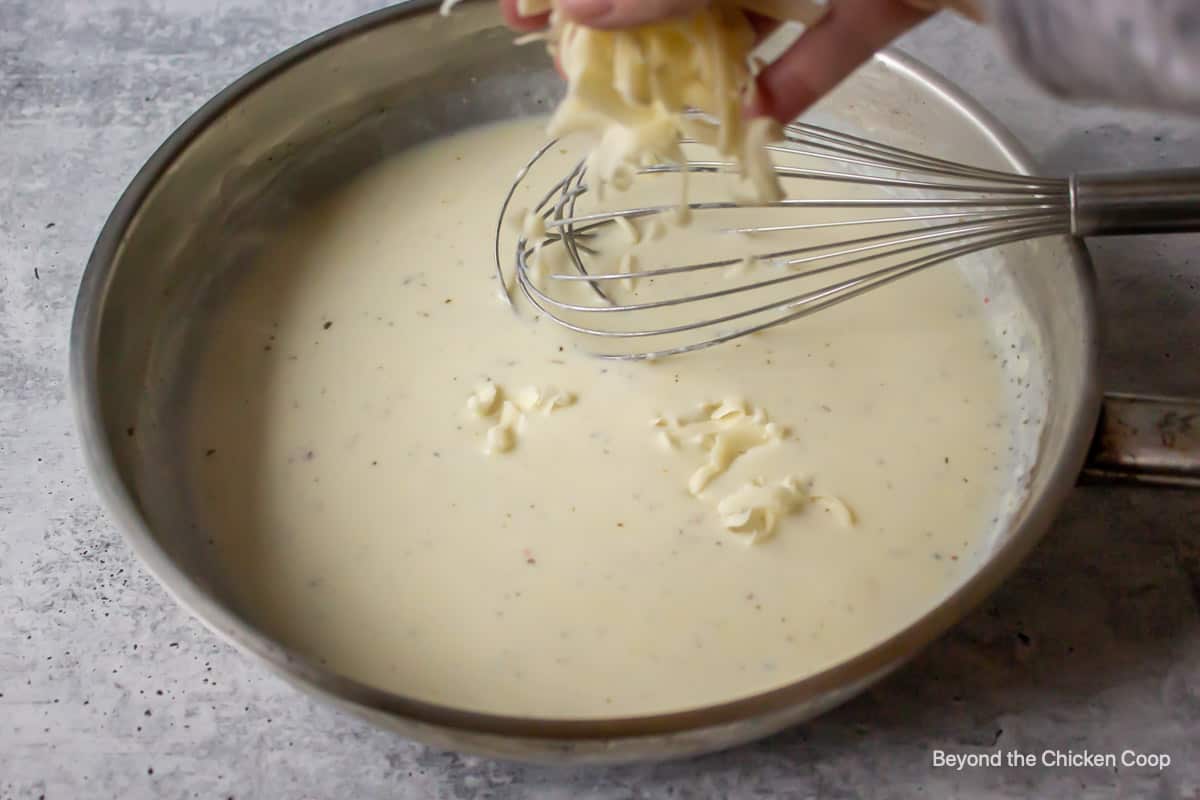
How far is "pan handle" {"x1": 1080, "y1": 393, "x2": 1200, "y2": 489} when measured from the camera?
27.4 inches

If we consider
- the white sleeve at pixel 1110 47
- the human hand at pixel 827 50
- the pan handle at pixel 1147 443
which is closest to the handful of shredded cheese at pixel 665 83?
the human hand at pixel 827 50

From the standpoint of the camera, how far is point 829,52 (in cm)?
69

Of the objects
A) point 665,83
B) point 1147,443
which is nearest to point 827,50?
point 665,83

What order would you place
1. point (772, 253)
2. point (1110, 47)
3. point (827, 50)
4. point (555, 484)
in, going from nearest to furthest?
point (1110, 47) → point (827, 50) → point (555, 484) → point (772, 253)

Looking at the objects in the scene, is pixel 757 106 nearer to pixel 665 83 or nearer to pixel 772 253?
pixel 665 83

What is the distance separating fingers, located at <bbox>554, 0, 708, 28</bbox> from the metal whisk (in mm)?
155

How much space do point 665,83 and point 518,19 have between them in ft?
0.47

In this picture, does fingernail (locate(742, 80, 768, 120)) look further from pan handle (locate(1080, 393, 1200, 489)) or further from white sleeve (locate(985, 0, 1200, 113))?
pan handle (locate(1080, 393, 1200, 489))

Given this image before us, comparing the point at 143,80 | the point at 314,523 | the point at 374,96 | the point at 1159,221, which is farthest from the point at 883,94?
the point at 143,80

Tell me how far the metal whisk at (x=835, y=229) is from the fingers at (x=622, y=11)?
A: 155mm

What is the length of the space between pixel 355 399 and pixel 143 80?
0.55 meters

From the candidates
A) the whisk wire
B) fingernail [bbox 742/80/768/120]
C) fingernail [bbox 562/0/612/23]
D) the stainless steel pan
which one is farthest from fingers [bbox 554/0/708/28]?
the stainless steel pan

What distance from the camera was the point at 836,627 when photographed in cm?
78

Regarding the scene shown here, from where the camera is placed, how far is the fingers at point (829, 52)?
677 millimetres
